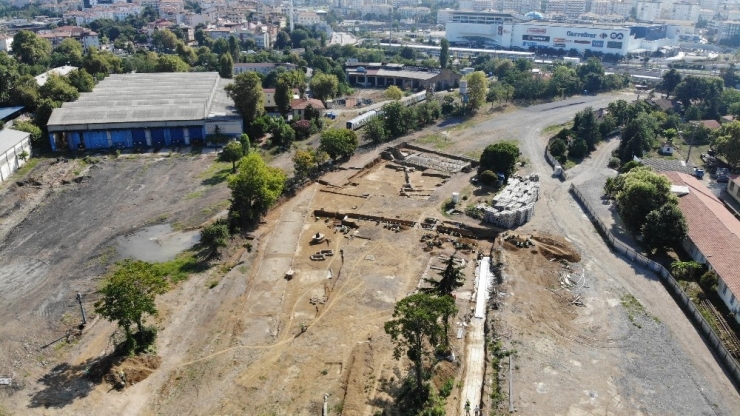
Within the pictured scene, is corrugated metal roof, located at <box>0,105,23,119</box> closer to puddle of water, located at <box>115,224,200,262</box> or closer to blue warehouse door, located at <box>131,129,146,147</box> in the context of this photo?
blue warehouse door, located at <box>131,129,146,147</box>

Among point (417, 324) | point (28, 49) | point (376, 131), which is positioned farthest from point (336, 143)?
point (28, 49)

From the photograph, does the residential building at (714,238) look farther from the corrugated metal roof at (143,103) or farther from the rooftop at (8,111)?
the rooftop at (8,111)

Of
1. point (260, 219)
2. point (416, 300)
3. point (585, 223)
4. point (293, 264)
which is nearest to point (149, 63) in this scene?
point (260, 219)

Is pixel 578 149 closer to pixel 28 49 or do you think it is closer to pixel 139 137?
pixel 139 137

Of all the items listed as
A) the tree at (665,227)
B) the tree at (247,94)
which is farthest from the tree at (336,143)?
the tree at (665,227)

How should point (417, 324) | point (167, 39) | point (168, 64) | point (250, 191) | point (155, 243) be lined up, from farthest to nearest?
point (167, 39) < point (168, 64) < point (250, 191) < point (155, 243) < point (417, 324)

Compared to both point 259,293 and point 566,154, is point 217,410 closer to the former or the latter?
point 259,293
